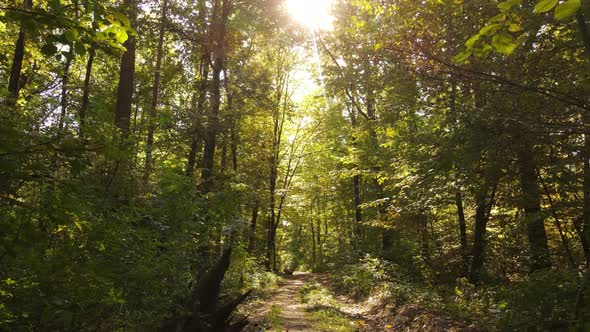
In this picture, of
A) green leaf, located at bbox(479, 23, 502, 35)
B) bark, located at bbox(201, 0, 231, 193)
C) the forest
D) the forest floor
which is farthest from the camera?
bark, located at bbox(201, 0, 231, 193)

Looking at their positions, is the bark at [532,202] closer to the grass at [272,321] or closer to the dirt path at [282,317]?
the dirt path at [282,317]

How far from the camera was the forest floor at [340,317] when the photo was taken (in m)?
8.63

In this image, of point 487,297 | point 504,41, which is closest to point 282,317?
point 487,297

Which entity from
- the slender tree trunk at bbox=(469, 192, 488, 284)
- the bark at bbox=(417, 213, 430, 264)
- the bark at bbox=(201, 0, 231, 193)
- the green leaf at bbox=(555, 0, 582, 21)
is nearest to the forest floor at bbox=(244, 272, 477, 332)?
the slender tree trunk at bbox=(469, 192, 488, 284)

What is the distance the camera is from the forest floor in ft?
28.3

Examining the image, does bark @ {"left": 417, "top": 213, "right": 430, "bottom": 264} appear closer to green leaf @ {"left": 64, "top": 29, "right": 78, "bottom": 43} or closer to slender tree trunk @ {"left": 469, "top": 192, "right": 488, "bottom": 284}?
slender tree trunk @ {"left": 469, "top": 192, "right": 488, "bottom": 284}

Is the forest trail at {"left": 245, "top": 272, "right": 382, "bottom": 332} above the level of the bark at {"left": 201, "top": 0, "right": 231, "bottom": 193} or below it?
below

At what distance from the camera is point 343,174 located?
1584 centimetres

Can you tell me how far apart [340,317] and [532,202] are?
5953 millimetres

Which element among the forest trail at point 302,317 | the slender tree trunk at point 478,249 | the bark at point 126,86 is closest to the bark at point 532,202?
the slender tree trunk at point 478,249

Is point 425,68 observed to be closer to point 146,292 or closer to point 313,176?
point 146,292

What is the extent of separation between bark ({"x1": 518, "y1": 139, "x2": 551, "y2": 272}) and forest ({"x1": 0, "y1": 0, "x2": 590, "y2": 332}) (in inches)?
1.6

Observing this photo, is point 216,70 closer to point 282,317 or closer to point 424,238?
point 282,317

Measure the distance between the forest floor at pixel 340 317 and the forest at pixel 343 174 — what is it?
0.09m
